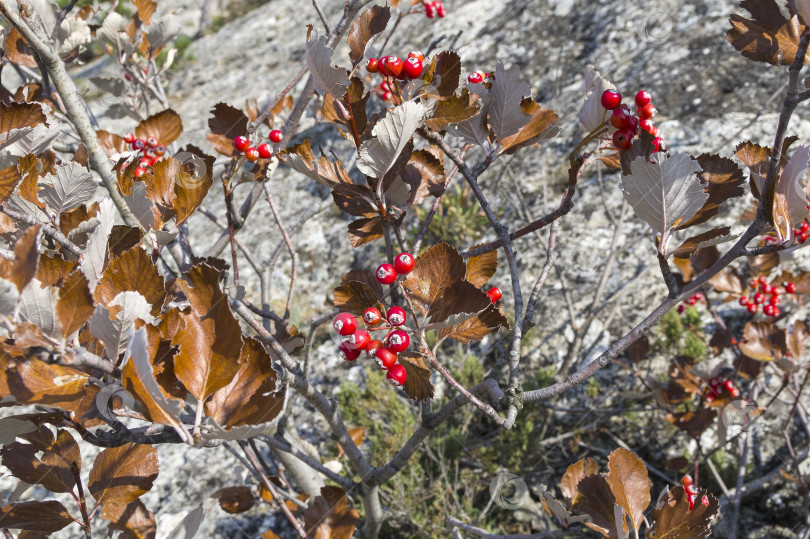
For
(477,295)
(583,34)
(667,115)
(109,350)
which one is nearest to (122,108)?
(109,350)

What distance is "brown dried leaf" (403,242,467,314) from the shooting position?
34.3 inches

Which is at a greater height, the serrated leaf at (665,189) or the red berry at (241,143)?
the red berry at (241,143)

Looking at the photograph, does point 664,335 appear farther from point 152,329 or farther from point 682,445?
point 152,329

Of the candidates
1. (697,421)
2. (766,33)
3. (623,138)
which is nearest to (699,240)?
(623,138)

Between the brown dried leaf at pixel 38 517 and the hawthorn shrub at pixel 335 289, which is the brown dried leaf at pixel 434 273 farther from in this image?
the brown dried leaf at pixel 38 517

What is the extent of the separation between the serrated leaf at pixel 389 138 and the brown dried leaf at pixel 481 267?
319 mm

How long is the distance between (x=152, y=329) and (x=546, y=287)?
6.60ft

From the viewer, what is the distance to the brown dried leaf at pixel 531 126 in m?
0.95

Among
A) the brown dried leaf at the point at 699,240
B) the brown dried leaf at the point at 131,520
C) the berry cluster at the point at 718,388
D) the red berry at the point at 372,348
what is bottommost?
the berry cluster at the point at 718,388

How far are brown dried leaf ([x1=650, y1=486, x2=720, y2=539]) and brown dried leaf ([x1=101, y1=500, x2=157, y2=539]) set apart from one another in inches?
37.7

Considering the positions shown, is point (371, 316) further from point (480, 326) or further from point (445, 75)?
point (445, 75)

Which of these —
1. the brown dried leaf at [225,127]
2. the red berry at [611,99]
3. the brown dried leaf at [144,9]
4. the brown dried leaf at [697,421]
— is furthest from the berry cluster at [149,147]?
the brown dried leaf at [697,421]

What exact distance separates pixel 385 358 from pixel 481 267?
0.35m

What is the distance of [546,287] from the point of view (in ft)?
8.05
